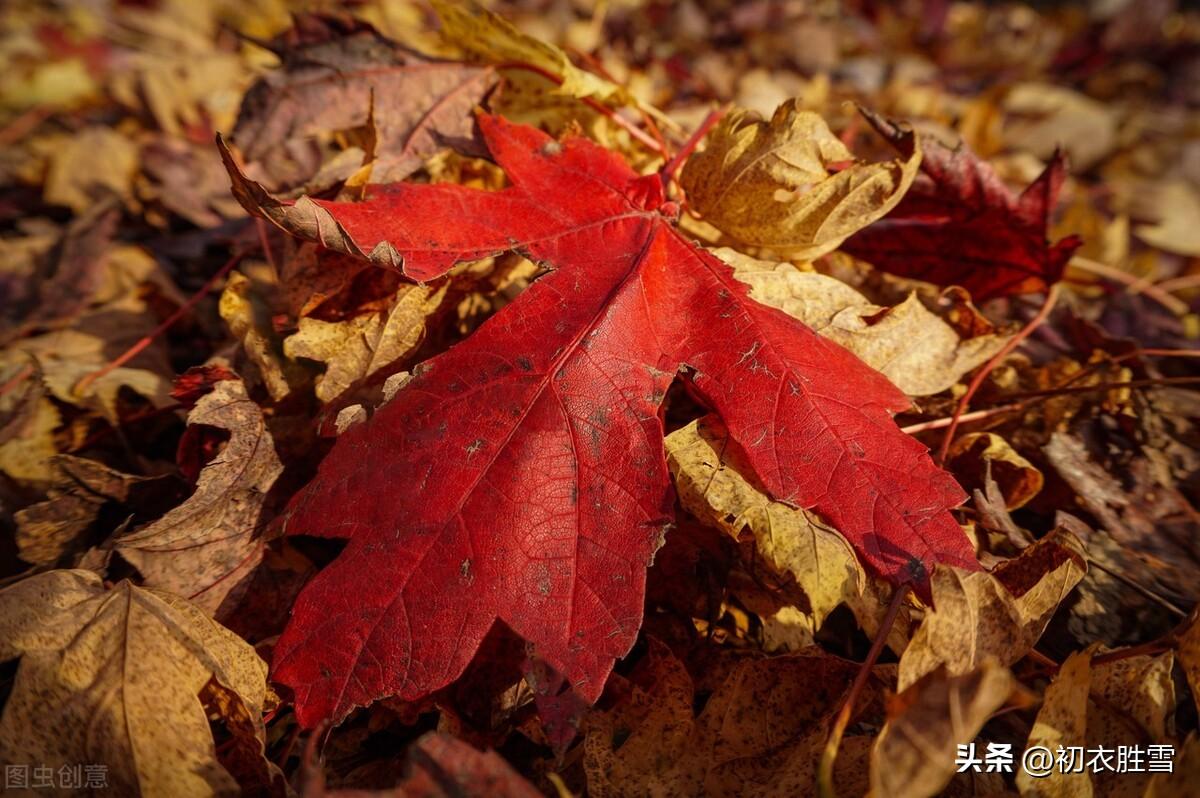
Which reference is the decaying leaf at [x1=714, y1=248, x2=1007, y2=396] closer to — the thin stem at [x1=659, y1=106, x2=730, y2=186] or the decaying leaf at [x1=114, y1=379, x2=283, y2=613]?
the thin stem at [x1=659, y1=106, x2=730, y2=186]

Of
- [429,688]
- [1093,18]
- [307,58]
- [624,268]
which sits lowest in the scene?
[429,688]

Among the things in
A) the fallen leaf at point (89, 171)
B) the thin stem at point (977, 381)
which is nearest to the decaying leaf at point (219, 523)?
the thin stem at point (977, 381)

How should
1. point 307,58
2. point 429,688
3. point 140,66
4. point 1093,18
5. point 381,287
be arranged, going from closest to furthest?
point 429,688
point 381,287
point 307,58
point 140,66
point 1093,18

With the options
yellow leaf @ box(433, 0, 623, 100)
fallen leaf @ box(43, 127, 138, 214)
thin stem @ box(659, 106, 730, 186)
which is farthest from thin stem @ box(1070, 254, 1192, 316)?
fallen leaf @ box(43, 127, 138, 214)

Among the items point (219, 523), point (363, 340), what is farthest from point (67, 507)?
point (363, 340)

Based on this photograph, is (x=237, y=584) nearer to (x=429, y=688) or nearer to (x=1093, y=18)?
(x=429, y=688)

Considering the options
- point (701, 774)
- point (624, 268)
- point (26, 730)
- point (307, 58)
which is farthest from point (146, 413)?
point (701, 774)

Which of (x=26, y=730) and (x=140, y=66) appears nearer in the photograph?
(x=26, y=730)
